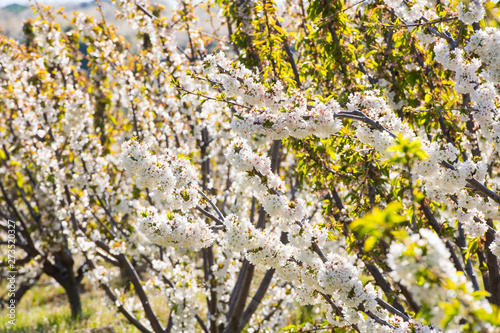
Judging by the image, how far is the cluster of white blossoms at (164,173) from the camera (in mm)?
2697

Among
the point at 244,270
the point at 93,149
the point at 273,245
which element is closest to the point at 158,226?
the point at 273,245

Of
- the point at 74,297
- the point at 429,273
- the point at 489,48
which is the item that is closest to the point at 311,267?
the point at 429,273

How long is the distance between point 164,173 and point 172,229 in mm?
393

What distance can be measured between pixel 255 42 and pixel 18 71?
4.48 meters

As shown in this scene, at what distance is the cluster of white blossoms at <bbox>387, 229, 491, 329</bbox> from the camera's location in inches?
52.0

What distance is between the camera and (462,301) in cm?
129

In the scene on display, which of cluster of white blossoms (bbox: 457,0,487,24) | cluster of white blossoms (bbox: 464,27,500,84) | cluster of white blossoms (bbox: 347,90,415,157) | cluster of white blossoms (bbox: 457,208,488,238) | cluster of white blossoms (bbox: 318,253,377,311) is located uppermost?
cluster of white blossoms (bbox: 457,0,487,24)

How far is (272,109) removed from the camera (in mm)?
2791

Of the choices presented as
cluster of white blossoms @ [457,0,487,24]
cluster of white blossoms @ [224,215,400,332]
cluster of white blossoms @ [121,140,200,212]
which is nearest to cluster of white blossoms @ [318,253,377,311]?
cluster of white blossoms @ [224,215,400,332]

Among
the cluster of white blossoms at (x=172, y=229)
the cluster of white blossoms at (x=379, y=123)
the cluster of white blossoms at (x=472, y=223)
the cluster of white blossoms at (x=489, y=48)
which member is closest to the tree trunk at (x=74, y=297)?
the cluster of white blossoms at (x=172, y=229)

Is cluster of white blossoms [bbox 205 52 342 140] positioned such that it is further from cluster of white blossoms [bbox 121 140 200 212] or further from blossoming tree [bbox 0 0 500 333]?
cluster of white blossoms [bbox 121 140 200 212]

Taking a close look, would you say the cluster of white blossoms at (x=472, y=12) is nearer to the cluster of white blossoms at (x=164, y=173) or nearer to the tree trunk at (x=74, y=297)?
the cluster of white blossoms at (x=164, y=173)

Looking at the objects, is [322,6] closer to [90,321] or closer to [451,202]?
[451,202]

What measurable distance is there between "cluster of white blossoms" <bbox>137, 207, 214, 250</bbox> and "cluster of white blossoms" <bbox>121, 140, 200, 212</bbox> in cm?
13
